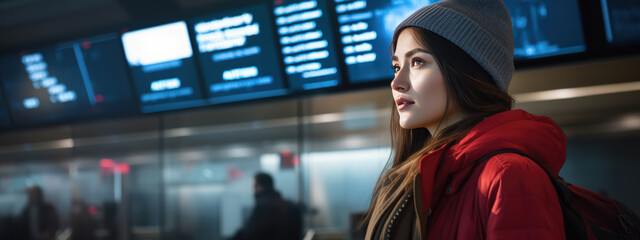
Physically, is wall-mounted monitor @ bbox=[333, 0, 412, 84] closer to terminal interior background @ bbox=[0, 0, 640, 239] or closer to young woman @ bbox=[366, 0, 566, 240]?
terminal interior background @ bbox=[0, 0, 640, 239]

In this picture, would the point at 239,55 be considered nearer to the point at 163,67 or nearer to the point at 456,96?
the point at 163,67

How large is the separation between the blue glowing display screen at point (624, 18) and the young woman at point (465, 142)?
1.26 metres

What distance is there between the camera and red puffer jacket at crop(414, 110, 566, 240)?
2.95 ft

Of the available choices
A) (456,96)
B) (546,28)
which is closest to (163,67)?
(546,28)

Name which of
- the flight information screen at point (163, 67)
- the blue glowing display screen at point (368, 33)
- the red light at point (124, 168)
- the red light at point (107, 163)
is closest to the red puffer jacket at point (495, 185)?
the blue glowing display screen at point (368, 33)

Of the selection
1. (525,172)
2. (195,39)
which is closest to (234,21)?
(195,39)

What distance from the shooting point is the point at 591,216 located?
1048 millimetres

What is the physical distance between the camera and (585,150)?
2.55 m

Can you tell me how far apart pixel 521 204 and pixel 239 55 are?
225 centimetres

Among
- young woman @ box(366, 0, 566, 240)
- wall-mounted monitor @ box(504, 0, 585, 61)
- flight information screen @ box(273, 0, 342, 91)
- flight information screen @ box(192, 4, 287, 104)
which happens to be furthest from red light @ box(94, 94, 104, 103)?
young woman @ box(366, 0, 566, 240)

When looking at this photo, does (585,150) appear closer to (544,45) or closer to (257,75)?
(544,45)

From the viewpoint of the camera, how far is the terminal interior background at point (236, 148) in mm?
2525

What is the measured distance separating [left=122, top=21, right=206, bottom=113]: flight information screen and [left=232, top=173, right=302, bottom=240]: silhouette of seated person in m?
0.64

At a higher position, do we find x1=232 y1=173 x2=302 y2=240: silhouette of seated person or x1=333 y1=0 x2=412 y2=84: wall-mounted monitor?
x1=333 y1=0 x2=412 y2=84: wall-mounted monitor
